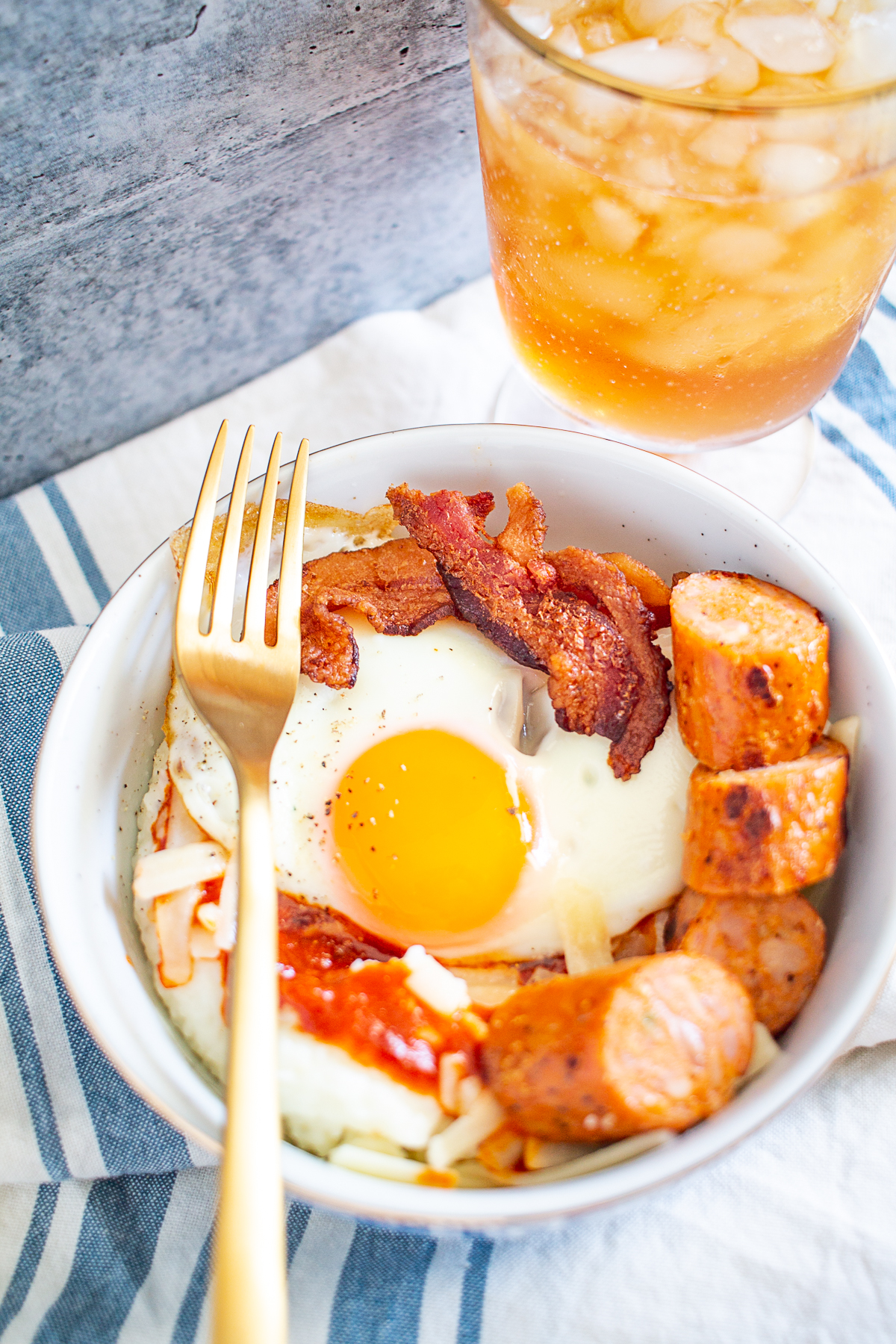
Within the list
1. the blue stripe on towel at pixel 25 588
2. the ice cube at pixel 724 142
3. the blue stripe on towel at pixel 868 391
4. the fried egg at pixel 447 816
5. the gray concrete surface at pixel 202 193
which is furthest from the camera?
the blue stripe on towel at pixel 868 391

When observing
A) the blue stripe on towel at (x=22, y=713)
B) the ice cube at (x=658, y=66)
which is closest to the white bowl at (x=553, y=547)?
the blue stripe on towel at (x=22, y=713)

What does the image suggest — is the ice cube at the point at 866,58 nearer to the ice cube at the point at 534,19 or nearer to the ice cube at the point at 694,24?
the ice cube at the point at 694,24

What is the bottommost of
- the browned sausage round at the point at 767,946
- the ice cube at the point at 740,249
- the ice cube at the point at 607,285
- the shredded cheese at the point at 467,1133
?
the shredded cheese at the point at 467,1133

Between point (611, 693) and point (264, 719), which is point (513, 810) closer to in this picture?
point (611, 693)

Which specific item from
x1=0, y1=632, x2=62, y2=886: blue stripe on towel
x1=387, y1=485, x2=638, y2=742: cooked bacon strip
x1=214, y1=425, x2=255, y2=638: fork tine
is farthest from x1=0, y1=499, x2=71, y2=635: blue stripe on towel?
x1=387, y1=485, x2=638, y2=742: cooked bacon strip

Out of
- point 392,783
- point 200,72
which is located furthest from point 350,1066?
point 200,72

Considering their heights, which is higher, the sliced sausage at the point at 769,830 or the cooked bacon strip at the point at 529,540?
the cooked bacon strip at the point at 529,540
